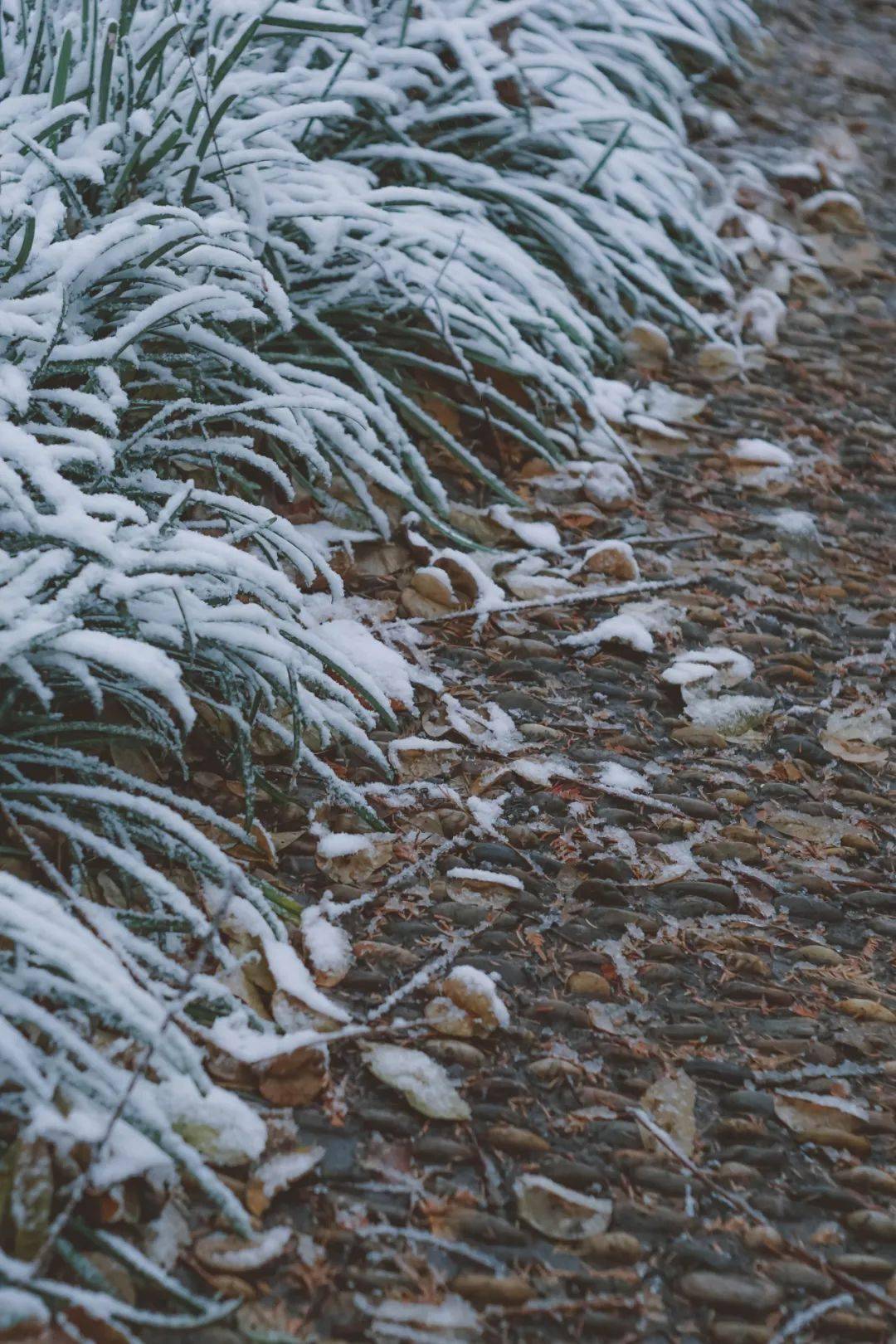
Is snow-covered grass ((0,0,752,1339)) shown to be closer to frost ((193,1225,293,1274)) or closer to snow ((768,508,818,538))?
frost ((193,1225,293,1274))

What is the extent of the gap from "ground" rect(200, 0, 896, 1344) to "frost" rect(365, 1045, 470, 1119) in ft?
0.04

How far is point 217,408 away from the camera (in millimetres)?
1485

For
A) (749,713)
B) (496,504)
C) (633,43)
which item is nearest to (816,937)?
(749,713)

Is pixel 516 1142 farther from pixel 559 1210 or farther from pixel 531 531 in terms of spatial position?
pixel 531 531

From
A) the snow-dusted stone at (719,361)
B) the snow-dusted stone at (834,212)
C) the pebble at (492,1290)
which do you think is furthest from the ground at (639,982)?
the snow-dusted stone at (834,212)

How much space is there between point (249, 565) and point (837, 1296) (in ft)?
2.92

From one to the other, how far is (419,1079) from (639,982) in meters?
0.28

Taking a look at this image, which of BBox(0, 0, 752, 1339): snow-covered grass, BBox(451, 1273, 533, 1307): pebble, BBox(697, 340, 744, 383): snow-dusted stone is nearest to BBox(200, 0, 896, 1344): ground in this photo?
BBox(451, 1273, 533, 1307): pebble

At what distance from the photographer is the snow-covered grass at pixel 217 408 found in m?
1.00

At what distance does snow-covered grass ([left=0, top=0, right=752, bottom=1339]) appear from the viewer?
999 millimetres

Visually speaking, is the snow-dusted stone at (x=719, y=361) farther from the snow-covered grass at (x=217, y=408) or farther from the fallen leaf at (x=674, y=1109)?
the fallen leaf at (x=674, y=1109)

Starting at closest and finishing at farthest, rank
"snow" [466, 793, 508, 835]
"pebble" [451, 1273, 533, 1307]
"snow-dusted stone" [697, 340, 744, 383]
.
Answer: "pebble" [451, 1273, 533, 1307] → "snow" [466, 793, 508, 835] → "snow-dusted stone" [697, 340, 744, 383]

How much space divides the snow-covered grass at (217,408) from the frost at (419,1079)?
0.10m

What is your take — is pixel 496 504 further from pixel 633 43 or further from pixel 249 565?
pixel 633 43
